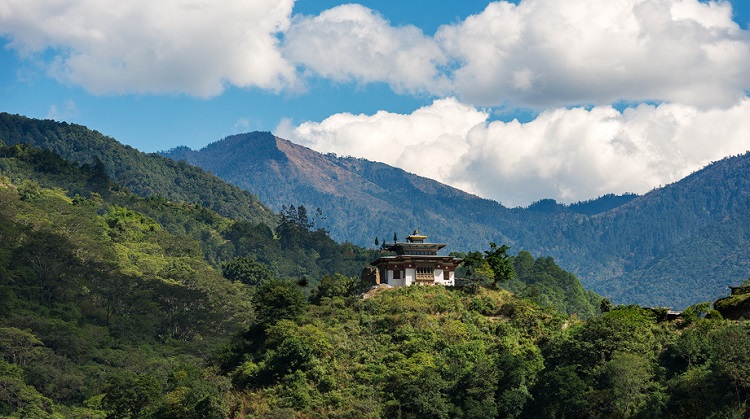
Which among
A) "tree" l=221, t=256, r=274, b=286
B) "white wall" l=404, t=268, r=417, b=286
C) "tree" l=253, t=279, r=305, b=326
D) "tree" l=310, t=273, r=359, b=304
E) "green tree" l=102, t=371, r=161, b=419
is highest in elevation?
"tree" l=221, t=256, r=274, b=286

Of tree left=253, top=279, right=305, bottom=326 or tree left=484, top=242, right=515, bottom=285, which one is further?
tree left=484, top=242, right=515, bottom=285

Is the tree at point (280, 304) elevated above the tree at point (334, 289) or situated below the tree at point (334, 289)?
below

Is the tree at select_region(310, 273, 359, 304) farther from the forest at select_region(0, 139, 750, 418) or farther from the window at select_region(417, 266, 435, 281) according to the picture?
the window at select_region(417, 266, 435, 281)

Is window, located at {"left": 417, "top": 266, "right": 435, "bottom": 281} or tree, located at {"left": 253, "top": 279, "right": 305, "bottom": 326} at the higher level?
window, located at {"left": 417, "top": 266, "right": 435, "bottom": 281}

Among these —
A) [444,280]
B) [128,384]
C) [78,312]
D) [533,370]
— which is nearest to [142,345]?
[78,312]

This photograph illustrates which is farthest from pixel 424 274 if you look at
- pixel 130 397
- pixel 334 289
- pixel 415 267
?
pixel 130 397

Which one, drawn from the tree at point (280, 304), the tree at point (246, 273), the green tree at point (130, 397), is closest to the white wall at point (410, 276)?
the tree at point (280, 304)

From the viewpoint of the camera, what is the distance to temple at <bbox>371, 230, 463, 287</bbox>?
9006 centimetres

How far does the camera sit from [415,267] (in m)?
90.2

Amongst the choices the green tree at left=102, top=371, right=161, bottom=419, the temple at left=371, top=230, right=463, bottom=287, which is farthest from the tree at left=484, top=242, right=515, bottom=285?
the green tree at left=102, top=371, right=161, bottom=419

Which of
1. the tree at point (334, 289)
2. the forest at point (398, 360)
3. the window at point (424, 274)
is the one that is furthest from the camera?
the window at point (424, 274)

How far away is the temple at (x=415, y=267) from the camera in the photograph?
3546 inches

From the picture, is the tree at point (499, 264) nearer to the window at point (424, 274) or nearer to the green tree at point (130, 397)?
the window at point (424, 274)

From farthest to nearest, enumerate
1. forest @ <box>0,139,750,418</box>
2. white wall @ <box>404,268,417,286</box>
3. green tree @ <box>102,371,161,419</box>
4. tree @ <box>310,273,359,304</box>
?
white wall @ <box>404,268,417,286</box>, tree @ <box>310,273,359,304</box>, green tree @ <box>102,371,161,419</box>, forest @ <box>0,139,750,418</box>
